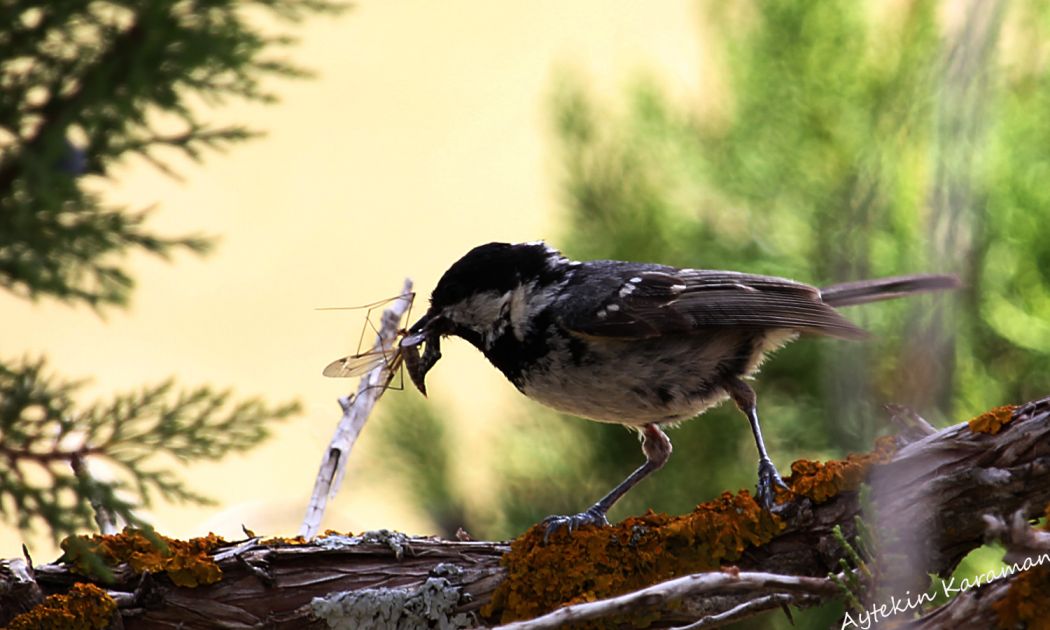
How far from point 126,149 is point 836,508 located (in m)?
1.43

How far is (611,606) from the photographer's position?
171 centimetres

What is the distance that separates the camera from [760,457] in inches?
94.8

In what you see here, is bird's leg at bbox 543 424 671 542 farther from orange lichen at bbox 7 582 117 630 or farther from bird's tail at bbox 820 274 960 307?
orange lichen at bbox 7 582 117 630

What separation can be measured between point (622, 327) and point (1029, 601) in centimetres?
113

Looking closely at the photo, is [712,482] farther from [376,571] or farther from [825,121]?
[376,571]

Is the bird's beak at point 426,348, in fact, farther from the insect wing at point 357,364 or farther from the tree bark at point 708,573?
the tree bark at point 708,573

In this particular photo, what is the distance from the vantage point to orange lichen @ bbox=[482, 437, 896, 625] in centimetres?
207

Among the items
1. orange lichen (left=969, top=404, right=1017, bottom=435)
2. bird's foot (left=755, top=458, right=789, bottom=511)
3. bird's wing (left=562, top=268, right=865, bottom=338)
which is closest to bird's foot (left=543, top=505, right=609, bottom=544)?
bird's foot (left=755, top=458, right=789, bottom=511)

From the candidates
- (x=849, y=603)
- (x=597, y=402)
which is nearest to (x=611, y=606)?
(x=849, y=603)

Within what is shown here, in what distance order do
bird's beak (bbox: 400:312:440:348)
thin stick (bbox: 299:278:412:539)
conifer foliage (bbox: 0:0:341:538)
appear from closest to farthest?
1. conifer foliage (bbox: 0:0:341:538)
2. thin stick (bbox: 299:278:412:539)
3. bird's beak (bbox: 400:312:440:348)

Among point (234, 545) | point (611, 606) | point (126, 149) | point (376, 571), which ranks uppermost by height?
point (126, 149)

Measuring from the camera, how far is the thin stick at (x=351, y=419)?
2.53m

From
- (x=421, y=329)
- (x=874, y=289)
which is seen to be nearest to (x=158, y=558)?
(x=421, y=329)

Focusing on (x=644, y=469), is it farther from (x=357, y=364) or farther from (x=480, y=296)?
(x=357, y=364)
